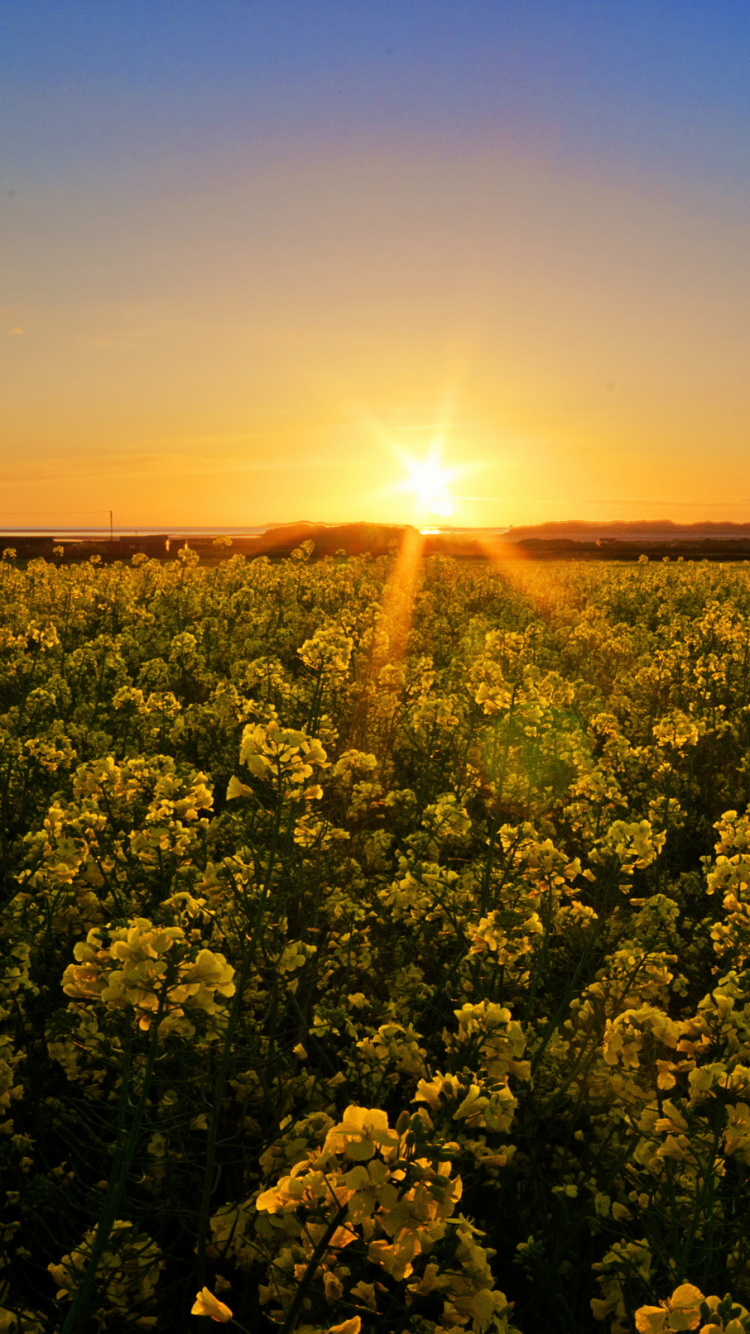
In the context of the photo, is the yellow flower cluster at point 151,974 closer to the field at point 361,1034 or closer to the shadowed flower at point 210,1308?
Result: the field at point 361,1034

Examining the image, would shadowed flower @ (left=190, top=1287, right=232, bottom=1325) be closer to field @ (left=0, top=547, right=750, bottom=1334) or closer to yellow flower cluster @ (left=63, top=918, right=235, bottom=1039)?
field @ (left=0, top=547, right=750, bottom=1334)

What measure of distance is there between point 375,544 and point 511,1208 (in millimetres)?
43331

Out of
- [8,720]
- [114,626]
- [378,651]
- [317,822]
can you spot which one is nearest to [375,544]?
[114,626]

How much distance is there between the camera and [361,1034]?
137 inches

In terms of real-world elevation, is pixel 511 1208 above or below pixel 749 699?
below

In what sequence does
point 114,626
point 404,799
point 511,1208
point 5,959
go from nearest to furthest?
1. point 511,1208
2. point 5,959
3. point 404,799
4. point 114,626

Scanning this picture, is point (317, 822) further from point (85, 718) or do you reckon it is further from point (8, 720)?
point (85, 718)

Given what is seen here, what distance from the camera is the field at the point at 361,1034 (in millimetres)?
1814

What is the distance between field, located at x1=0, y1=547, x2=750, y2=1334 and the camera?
5.95 ft

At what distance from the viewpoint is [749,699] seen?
9.05 metres

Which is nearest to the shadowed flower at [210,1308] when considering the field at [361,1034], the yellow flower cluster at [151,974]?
the field at [361,1034]

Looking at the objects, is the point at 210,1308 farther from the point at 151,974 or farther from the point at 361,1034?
the point at 361,1034

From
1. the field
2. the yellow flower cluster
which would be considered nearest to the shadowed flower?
the field

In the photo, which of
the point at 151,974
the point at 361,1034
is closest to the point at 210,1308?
the point at 151,974
